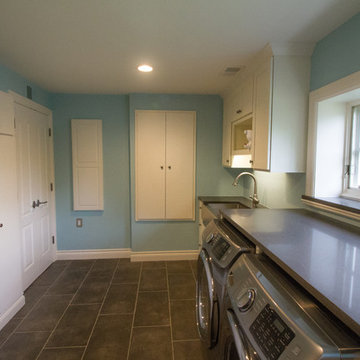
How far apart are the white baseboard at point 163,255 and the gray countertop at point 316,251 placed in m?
1.83

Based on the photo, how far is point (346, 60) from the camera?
1548 millimetres

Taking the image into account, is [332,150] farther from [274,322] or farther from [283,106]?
[274,322]

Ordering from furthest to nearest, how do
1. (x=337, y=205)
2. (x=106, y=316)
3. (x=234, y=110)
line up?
(x=234, y=110) < (x=106, y=316) < (x=337, y=205)

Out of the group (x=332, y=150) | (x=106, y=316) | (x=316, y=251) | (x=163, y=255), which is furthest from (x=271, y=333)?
(x=163, y=255)

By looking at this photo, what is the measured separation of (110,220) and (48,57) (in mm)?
2069

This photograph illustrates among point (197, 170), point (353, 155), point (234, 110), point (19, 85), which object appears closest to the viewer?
point (353, 155)

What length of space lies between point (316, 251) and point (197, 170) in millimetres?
2383

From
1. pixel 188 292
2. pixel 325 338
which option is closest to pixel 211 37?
pixel 325 338

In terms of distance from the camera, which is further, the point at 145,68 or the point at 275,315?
the point at 145,68

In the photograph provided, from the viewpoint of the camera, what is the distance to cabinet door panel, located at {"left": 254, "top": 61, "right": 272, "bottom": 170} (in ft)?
6.22

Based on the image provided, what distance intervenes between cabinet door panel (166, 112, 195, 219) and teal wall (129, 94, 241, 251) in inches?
3.8

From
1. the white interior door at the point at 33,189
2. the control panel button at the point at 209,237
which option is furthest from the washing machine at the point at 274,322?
the white interior door at the point at 33,189

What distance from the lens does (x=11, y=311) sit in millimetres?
2172

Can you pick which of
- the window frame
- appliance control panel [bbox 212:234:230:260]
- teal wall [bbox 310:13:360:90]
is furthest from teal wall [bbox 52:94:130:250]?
the window frame
